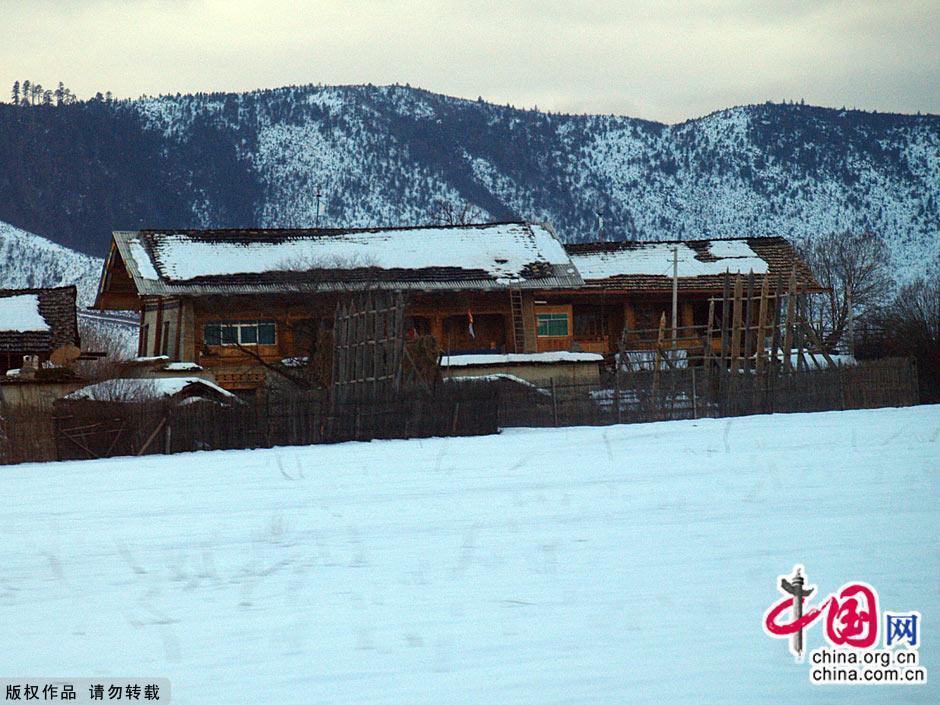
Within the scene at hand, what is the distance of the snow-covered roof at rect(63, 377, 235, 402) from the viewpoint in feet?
93.6

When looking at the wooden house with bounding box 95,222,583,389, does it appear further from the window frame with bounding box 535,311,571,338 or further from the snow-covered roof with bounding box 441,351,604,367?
the snow-covered roof with bounding box 441,351,604,367

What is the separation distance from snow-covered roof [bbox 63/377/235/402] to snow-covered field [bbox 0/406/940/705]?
12.1m

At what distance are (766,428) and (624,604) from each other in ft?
55.4

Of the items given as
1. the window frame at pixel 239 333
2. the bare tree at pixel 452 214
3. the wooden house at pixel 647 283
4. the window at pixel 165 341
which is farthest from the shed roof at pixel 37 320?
the wooden house at pixel 647 283

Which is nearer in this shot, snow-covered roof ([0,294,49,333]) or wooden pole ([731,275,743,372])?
wooden pole ([731,275,743,372])

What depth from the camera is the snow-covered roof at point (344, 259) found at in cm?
4075

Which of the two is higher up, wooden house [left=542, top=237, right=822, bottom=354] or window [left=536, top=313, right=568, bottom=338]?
wooden house [left=542, top=237, right=822, bottom=354]

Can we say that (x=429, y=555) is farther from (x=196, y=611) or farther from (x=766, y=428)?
(x=766, y=428)

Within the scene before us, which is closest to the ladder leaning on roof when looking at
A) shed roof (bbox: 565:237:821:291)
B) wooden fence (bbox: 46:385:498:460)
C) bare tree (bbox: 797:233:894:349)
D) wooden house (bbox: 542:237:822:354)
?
wooden house (bbox: 542:237:822:354)

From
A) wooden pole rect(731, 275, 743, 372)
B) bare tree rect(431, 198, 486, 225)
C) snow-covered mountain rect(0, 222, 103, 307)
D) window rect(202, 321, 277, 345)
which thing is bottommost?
snow-covered mountain rect(0, 222, 103, 307)

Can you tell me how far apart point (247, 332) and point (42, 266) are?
123 m

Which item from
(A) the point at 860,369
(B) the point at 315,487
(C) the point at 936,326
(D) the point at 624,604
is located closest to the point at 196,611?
(D) the point at 624,604

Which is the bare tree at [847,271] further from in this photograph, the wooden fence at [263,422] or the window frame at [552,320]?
the wooden fence at [263,422]

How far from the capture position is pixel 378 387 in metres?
28.8
